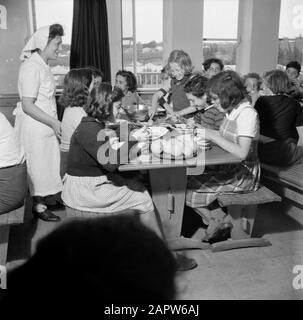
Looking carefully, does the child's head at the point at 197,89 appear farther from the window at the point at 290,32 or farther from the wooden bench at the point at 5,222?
the window at the point at 290,32

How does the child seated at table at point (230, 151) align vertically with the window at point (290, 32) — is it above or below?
below

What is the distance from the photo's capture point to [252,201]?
261 centimetres

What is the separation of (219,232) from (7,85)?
126 inches

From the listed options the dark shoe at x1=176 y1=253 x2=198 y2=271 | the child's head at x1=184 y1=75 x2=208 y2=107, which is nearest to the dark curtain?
the child's head at x1=184 y1=75 x2=208 y2=107

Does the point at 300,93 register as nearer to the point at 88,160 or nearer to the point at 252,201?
the point at 252,201

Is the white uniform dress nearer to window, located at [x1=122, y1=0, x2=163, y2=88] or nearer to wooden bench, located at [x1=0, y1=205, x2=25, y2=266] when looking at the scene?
wooden bench, located at [x1=0, y1=205, x2=25, y2=266]

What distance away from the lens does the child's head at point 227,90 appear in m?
2.56

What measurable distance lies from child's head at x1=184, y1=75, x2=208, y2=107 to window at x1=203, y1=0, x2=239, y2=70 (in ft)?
7.00

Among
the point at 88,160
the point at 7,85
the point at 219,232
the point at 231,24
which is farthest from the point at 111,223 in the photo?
the point at 231,24

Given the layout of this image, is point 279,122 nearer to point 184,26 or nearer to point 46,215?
point 46,215

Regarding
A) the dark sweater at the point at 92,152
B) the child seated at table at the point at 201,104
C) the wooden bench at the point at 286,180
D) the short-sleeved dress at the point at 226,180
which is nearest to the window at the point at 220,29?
the child seated at table at the point at 201,104

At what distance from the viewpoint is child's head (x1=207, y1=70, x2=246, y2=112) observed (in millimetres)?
2564

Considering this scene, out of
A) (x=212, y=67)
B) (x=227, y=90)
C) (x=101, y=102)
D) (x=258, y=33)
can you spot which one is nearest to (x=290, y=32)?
(x=258, y=33)
